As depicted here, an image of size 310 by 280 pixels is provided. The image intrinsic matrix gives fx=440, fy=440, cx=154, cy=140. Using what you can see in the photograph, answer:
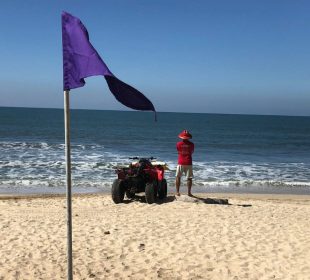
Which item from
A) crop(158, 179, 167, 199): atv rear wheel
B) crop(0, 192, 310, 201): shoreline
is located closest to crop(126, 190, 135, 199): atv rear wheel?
crop(158, 179, 167, 199): atv rear wheel

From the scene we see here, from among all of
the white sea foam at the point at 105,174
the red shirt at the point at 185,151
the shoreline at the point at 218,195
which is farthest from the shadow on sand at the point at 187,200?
the white sea foam at the point at 105,174

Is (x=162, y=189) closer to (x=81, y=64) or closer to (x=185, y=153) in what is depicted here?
(x=185, y=153)

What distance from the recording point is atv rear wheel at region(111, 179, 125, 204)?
1053 centimetres

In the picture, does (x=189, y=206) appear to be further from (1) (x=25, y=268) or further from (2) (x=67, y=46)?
(2) (x=67, y=46)

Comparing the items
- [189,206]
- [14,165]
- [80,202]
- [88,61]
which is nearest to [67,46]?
[88,61]

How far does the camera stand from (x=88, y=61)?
3404 millimetres

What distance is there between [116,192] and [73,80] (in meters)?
7.32

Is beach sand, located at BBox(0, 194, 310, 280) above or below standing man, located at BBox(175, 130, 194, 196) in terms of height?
below

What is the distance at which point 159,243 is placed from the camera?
6996 millimetres

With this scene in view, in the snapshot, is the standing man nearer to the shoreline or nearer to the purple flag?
the shoreline

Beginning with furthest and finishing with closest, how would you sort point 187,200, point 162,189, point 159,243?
point 162,189 → point 187,200 → point 159,243

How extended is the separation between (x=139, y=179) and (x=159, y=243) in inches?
147

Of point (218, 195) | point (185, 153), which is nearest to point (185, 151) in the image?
point (185, 153)

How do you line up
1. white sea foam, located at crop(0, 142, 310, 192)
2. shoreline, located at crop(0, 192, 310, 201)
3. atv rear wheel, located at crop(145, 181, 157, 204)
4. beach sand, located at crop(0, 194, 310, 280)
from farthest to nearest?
white sea foam, located at crop(0, 142, 310, 192)
shoreline, located at crop(0, 192, 310, 201)
atv rear wheel, located at crop(145, 181, 157, 204)
beach sand, located at crop(0, 194, 310, 280)
